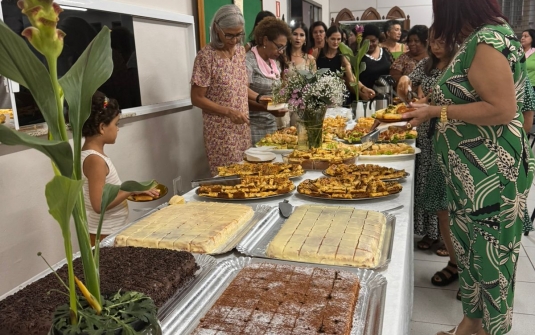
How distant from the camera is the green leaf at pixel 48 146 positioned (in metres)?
0.49

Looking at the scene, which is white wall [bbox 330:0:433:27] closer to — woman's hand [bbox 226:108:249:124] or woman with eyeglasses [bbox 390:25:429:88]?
woman with eyeglasses [bbox 390:25:429:88]

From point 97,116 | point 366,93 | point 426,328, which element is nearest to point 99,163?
point 97,116

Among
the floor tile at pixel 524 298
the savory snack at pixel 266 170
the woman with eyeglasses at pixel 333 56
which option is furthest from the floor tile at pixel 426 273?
the woman with eyeglasses at pixel 333 56

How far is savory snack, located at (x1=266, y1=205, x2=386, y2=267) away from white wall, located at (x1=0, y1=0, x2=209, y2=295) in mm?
1426

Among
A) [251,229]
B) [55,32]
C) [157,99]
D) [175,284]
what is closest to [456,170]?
[251,229]

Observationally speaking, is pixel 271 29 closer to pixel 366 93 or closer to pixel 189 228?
pixel 366 93

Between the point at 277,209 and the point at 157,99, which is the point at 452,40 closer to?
the point at 277,209

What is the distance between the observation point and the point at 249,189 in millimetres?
1695

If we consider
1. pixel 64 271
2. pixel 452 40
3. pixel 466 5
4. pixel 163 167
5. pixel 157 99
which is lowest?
pixel 163 167

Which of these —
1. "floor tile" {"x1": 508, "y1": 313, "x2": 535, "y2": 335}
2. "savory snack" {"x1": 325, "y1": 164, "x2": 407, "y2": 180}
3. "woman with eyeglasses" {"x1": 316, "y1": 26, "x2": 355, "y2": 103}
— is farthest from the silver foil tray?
"woman with eyeglasses" {"x1": 316, "y1": 26, "x2": 355, "y2": 103}

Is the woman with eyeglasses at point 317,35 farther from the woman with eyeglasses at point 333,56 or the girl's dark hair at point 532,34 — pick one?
the girl's dark hair at point 532,34

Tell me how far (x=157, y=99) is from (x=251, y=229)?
2.11 m

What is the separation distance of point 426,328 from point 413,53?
247 centimetres

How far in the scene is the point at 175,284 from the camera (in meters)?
0.96
